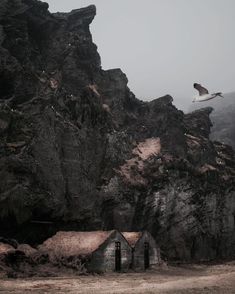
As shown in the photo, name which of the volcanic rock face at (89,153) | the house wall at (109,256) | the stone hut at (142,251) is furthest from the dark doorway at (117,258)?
the volcanic rock face at (89,153)

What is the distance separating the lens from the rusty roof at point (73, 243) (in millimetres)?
45844

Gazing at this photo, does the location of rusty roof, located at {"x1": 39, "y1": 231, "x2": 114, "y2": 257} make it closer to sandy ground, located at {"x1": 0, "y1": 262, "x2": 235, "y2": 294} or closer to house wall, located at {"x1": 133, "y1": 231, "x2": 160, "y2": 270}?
sandy ground, located at {"x1": 0, "y1": 262, "x2": 235, "y2": 294}

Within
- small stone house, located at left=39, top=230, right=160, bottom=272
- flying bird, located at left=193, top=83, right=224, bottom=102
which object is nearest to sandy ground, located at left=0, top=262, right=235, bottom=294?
small stone house, located at left=39, top=230, right=160, bottom=272

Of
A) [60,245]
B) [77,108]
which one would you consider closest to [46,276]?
[60,245]

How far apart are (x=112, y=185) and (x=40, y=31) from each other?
32.3 metres

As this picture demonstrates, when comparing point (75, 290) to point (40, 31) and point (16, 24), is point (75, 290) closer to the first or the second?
point (16, 24)

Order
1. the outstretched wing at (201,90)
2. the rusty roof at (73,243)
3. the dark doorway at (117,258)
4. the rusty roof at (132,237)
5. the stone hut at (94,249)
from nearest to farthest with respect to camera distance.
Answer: the outstretched wing at (201,90)
the stone hut at (94,249)
the rusty roof at (73,243)
the dark doorway at (117,258)
the rusty roof at (132,237)

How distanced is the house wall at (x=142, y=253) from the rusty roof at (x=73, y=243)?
4.40 metres

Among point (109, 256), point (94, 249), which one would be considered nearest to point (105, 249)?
point (109, 256)

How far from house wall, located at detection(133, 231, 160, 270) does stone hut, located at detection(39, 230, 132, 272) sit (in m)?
1.11

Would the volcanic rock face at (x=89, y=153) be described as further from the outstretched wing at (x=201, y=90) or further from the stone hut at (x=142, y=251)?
the outstretched wing at (x=201, y=90)

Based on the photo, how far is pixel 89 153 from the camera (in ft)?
205

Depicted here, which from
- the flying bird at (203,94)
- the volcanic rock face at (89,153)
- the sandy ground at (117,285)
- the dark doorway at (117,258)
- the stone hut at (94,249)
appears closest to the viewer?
the flying bird at (203,94)

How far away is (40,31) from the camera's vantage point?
7769 cm
